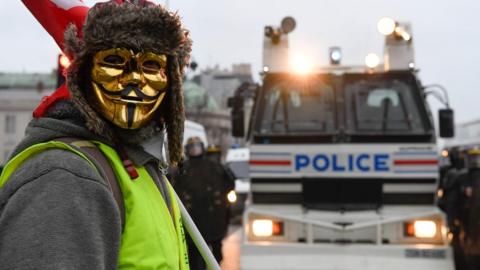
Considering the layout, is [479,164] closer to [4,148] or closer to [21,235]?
[21,235]

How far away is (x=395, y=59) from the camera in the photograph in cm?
710

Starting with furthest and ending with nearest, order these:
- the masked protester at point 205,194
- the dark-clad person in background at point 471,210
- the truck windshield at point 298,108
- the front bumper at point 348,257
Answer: the dark-clad person in background at point 471,210 → the masked protester at point 205,194 → the truck windshield at point 298,108 → the front bumper at point 348,257

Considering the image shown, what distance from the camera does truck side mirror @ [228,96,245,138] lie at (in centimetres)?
750

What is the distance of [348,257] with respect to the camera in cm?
651

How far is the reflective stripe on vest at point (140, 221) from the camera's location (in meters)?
1.49

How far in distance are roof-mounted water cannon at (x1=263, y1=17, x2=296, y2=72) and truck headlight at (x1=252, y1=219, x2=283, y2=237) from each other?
1900mm

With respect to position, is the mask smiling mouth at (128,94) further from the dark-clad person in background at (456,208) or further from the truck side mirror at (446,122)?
the dark-clad person in background at (456,208)

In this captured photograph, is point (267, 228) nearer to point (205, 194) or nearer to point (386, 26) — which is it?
point (205, 194)

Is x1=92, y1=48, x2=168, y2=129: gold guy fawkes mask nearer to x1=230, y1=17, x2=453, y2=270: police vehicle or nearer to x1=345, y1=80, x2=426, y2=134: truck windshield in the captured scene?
x1=230, y1=17, x2=453, y2=270: police vehicle

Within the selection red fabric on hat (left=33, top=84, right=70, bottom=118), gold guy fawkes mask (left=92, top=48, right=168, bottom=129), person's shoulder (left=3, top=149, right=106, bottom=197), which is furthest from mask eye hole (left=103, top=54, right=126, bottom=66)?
person's shoulder (left=3, top=149, right=106, bottom=197)

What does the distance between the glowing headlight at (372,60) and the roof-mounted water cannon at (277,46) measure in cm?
100

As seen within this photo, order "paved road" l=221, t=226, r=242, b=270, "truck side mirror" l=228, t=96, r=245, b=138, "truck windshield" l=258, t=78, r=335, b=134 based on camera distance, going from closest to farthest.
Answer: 1. "truck windshield" l=258, t=78, r=335, b=134
2. "truck side mirror" l=228, t=96, r=245, b=138
3. "paved road" l=221, t=226, r=242, b=270

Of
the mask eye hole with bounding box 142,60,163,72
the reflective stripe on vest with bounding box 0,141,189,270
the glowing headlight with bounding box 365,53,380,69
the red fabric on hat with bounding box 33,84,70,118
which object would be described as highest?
the glowing headlight with bounding box 365,53,380,69

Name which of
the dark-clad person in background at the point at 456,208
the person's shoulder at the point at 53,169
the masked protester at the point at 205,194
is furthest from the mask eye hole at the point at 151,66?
the dark-clad person in background at the point at 456,208
